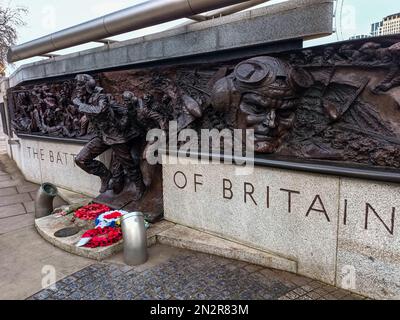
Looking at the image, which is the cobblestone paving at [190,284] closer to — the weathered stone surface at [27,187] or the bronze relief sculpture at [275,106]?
the bronze relief sculpture at [275,106]

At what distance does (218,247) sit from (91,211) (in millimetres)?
2713

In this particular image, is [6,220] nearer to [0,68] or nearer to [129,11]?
[129,11]

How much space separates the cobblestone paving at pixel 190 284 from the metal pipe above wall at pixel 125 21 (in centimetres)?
356

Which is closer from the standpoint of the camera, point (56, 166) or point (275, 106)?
point (275, 106)

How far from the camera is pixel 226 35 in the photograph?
4695 mm

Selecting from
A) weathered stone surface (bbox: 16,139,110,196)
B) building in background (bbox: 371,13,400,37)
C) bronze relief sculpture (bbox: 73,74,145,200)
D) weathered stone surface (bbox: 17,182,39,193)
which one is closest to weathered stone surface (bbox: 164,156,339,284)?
bronze relief sculpture (bbox: 73,74,145,200)

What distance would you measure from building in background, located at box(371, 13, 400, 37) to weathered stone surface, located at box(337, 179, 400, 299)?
1.61 m

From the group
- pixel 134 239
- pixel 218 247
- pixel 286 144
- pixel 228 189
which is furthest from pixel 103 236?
pixel 286 144

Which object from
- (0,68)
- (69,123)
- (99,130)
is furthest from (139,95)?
(0,68)

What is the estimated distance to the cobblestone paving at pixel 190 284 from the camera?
363cm

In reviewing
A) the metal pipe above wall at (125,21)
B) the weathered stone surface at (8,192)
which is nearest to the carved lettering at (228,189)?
the metal pipe above wall at (125,21)

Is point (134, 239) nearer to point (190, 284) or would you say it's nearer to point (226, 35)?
point (190, 284)

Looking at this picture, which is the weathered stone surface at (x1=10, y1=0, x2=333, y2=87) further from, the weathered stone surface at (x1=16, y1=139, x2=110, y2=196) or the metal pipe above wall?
the weathered stone surface at (x1=16, y1=139, x2=110, y2=196)
